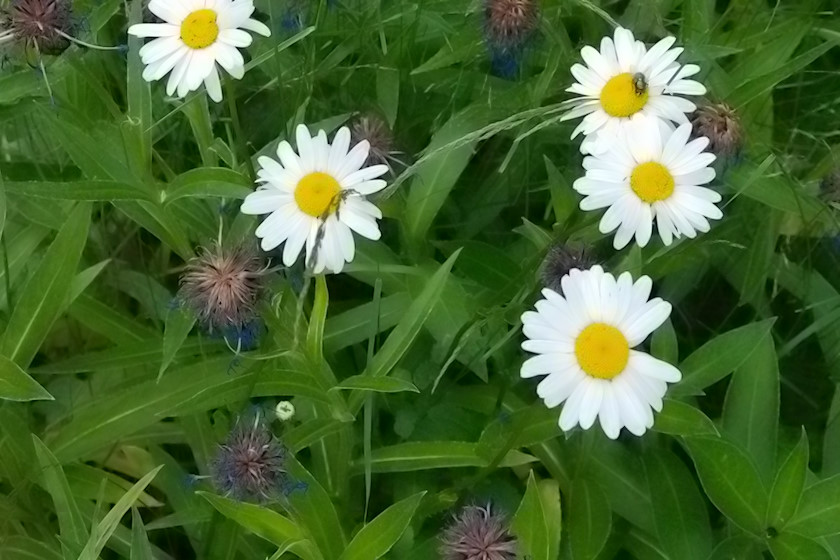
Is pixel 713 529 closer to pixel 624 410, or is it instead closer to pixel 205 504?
pixel 624 410

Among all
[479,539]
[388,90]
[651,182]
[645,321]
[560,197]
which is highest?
[388,90]

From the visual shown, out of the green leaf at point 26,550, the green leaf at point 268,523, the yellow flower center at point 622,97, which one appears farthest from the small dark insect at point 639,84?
the green leaf at point 26,550

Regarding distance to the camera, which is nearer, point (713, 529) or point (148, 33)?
point (148, 33)

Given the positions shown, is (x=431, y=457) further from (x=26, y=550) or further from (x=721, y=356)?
(x=26, y=550)

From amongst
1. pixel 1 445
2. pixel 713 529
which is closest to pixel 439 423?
pixel 713 529

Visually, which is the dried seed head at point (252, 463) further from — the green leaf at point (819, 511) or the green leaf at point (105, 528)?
the green leaf at point (819, 511)

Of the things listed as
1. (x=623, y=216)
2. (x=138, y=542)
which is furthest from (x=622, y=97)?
(x=138, y=542)
